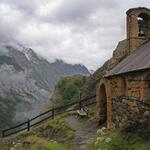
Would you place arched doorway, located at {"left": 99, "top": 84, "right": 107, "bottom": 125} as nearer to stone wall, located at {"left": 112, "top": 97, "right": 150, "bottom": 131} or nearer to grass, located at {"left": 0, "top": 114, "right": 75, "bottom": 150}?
grass, located at {"left": 0, "top": 114, "right": 75, "bottom": 150}

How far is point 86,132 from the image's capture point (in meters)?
27.0

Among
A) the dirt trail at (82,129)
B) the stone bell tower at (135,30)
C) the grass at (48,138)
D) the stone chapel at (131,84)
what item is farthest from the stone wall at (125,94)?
the stone bell tower at (135,30)

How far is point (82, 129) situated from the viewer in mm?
28250

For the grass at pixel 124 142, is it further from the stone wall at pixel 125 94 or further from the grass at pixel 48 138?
the grass at pixel 48 138

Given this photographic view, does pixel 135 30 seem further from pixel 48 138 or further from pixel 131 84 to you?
pixel 48 138

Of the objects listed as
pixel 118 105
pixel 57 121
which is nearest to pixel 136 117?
pixel 118 105

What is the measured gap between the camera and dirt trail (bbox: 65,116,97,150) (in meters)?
24.1

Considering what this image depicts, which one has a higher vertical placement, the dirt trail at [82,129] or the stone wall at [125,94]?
the stone wall at [125,94]

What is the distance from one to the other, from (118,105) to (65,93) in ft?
177

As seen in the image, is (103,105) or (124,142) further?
(103,105)

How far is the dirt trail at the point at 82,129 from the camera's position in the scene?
24109 millimetres

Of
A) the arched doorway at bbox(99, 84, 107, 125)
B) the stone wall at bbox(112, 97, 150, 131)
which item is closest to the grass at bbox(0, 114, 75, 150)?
the arched doorway at bbox(99, 84, 107, 125)

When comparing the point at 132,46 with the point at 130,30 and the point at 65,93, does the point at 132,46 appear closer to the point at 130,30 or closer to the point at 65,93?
the point at 130,30

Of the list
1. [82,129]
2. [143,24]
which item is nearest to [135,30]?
[143,24]
